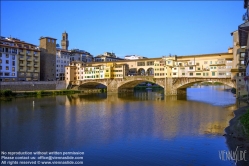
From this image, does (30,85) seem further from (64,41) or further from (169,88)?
(64,41)

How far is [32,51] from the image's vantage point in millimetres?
54688

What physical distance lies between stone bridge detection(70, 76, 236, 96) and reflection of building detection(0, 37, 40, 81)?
404 inches

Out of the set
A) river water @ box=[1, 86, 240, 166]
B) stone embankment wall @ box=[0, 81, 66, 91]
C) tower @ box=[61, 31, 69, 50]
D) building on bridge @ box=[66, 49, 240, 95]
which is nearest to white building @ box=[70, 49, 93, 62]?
building on bridge @ box=[66, 49, 240, 95]

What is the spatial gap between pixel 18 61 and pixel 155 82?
3132 cm

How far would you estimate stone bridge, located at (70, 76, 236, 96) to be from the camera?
134 feet

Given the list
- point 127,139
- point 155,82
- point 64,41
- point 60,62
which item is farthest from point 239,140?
point 64,41

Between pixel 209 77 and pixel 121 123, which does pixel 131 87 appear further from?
pixel 121 123

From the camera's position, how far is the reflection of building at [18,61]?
49.0 meters

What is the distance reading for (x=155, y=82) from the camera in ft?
153

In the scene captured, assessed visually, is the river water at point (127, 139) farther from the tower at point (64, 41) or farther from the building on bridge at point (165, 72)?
the tower at point (64, 41)

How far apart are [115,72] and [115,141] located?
Answer: 41.8 m

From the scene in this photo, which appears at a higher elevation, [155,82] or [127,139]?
[155,82]

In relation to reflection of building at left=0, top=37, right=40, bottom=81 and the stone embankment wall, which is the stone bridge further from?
reflection of building at left=0, top=37, right=40, bottom=81

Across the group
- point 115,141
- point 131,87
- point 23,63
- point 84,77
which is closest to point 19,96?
point 23,63
